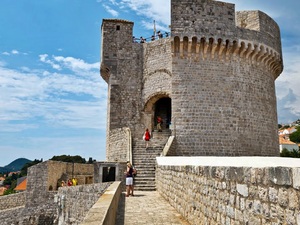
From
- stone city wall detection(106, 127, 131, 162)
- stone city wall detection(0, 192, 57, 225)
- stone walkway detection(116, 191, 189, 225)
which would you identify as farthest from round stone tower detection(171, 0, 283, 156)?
stone city wall detection(0, 192, 57, 225)

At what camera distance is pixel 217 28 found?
49.5 ft

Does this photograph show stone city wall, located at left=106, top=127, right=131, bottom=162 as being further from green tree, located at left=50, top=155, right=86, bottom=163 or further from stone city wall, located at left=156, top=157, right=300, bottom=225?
green tree, located at left=50, top=155, right=86, bottom=163

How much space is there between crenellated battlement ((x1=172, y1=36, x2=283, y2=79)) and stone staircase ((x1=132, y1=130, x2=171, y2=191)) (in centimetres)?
437

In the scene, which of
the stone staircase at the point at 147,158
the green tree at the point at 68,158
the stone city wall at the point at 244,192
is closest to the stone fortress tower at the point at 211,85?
the stone staircase at the point at 147,158

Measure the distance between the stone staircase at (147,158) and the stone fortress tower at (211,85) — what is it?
533 mm

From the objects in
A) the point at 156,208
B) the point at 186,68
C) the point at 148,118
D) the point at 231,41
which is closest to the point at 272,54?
the point at 231,41

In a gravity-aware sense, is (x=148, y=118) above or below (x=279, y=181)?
above

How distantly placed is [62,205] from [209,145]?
23.9 feet

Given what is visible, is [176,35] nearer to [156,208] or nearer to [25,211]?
[156,208]

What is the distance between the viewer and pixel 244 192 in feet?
9.82

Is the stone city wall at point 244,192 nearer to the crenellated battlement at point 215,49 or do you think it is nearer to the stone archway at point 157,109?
the crenellated battlement at point 215,49

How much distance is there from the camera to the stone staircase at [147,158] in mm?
12000

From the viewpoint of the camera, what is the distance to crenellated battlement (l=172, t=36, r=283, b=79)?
49.2 feet

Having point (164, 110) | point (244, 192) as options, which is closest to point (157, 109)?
point (164, 110)
